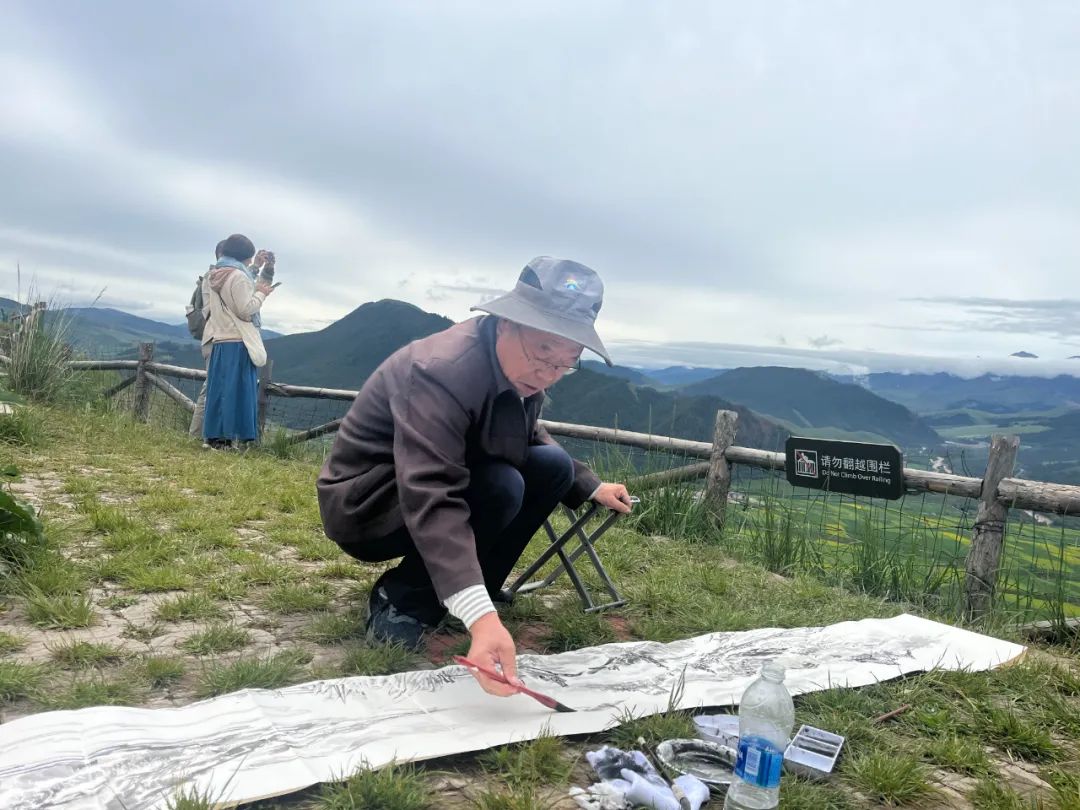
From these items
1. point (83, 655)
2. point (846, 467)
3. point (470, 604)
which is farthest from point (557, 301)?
point (846, 467)

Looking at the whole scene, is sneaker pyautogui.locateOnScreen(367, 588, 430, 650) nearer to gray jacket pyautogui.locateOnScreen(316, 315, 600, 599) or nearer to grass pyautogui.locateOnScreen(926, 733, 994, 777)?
gray jacket pyautogui.locateOnScreen(316, 315, 600, 599)

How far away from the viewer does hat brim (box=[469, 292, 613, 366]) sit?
6.59 feet

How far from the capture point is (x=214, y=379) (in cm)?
700

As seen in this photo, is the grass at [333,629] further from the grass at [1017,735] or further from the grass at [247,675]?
the grass at [1017,735]

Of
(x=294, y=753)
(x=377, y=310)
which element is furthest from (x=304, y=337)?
(x=294, y=753)

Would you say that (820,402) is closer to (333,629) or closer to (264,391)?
(264,391)

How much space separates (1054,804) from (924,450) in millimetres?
3031

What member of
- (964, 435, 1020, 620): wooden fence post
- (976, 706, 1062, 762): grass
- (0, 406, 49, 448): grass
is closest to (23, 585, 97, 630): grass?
(976, 706, 1062, 762): grass

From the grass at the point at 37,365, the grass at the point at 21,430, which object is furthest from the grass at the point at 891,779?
the grass at the point at 37,365

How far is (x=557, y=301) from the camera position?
2131 mm

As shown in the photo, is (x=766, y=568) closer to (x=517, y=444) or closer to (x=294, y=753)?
(x=517, y=444)

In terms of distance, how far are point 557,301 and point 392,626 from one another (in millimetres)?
1244

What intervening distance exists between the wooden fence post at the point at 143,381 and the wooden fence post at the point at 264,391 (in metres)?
2.61

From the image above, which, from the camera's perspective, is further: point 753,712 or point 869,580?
point 869,580
